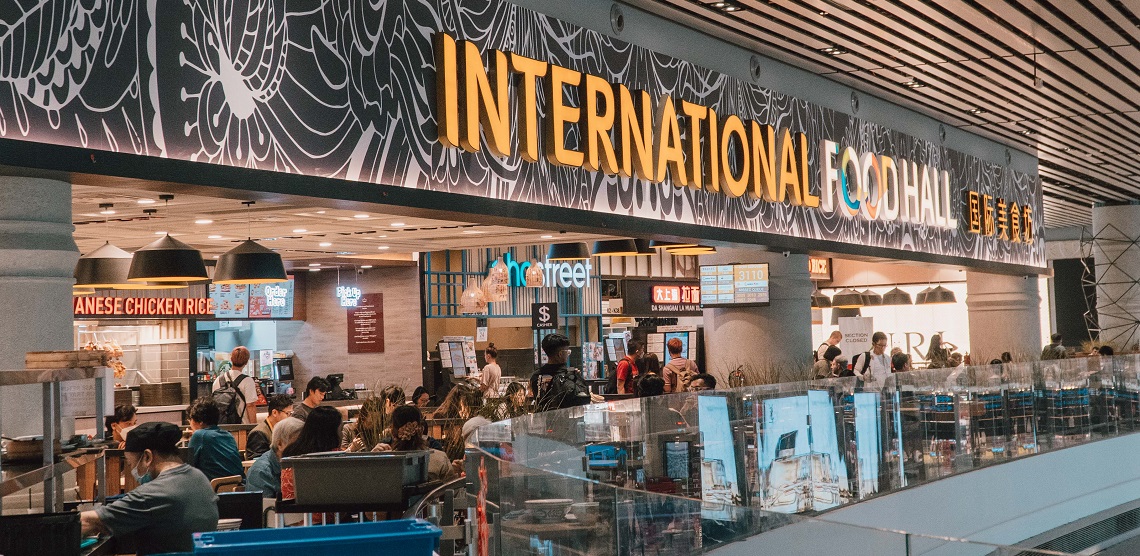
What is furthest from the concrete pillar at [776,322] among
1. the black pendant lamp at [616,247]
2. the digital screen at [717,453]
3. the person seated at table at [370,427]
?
the person seated at table at [370,427]

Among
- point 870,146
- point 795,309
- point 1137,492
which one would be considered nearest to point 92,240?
point 795,309

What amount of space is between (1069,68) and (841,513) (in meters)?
6.06

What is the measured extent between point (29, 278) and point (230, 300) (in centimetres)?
1058

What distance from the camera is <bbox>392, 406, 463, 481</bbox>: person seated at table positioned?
596cm

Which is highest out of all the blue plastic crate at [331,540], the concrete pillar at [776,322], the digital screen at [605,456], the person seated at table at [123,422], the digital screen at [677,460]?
the concrete pillar at [776,322]

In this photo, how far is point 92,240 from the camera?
10.4 m

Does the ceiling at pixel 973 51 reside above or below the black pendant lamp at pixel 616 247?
above

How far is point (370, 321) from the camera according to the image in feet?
53.9

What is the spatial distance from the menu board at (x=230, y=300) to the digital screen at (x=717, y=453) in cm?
963

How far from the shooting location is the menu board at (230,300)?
1540cm

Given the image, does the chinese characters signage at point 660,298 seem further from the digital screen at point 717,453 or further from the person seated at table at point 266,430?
the digital screen at point 717,453

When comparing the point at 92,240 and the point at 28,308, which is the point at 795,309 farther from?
the point at 28,308

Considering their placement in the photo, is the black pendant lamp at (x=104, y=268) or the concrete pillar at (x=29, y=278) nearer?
the concrete pillar at (x=29, y=278)

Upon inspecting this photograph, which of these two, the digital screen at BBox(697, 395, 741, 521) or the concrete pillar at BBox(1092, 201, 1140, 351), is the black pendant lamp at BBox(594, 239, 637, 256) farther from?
the concrete pillar at BBox(1092, 201, 1140, 351)
